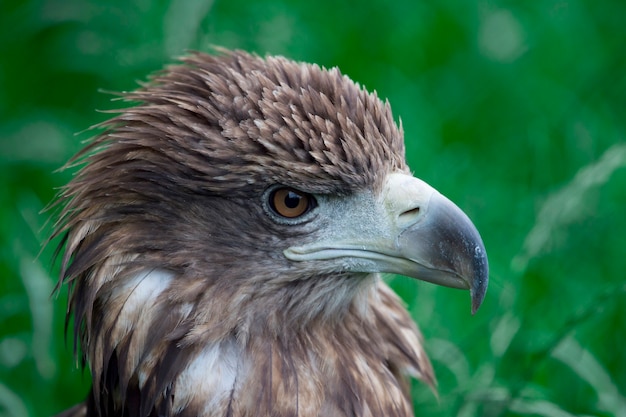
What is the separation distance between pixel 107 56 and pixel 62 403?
1.71 metres

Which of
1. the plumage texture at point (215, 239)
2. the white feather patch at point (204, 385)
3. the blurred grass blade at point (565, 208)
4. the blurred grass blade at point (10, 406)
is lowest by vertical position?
the blurred grass blade at point (10, 406)

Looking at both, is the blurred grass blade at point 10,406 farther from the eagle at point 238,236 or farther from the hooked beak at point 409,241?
the hooked beak at point 409,241

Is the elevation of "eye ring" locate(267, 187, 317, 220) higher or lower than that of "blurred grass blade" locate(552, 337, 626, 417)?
higher

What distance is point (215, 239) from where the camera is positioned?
106 inches

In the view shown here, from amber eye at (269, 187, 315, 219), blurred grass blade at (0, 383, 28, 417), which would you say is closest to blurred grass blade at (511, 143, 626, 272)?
amber eye at (269, 187, 315, 219)

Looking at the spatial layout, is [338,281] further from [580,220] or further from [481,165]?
[481,165]

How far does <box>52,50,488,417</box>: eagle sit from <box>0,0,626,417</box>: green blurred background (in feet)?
4.05

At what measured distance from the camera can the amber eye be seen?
2646mm

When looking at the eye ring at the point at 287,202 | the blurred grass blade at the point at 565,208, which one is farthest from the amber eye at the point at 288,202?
the blurred grass blade at the point at 565,208

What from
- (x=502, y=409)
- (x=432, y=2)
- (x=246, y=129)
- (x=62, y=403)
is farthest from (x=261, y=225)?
(x=432, y=2)

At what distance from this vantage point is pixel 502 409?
12.0 ft

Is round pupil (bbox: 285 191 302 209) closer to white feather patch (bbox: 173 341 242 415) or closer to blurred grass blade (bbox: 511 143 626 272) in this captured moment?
white feather patch (bbox: 173 341 242 415)

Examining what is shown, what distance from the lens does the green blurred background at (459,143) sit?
398cm

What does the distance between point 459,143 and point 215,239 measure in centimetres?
235
